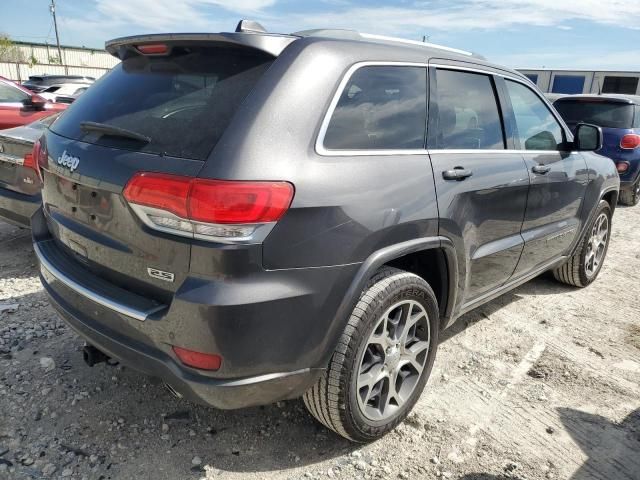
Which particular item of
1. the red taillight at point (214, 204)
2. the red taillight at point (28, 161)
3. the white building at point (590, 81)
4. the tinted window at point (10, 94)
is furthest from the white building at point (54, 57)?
the red taillight at point (214, 204)

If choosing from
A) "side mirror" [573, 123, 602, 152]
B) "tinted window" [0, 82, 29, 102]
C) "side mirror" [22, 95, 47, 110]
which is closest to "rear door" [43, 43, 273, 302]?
"side mirror" [573, 123, 602, 152]

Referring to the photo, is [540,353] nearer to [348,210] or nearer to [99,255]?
[348,210]

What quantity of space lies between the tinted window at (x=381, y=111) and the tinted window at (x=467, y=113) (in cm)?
16

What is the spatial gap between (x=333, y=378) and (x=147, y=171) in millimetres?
1124

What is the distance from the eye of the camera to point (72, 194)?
2.26 meters

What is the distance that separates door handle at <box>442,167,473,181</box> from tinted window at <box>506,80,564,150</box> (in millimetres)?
907

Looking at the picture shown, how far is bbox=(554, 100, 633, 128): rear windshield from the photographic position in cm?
794

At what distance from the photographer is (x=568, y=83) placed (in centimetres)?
2122

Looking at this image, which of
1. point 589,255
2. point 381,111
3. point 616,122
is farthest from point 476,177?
point 616,122

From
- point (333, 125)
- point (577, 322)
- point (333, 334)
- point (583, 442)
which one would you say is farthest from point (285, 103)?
point (577, 322)

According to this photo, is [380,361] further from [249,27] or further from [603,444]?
[249,27]

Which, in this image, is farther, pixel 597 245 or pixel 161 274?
pixel 597 245

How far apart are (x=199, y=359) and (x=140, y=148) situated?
2.79ft

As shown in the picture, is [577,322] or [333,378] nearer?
[333,378]
